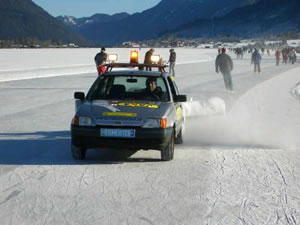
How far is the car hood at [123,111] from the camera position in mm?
7469

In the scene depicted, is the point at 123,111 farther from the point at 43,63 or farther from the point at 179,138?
the point at 43,63

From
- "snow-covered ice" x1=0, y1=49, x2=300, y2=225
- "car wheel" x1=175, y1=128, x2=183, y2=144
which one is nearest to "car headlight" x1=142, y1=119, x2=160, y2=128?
"snow-covered ice" x1=0, y1=49, x2=300, y2=225

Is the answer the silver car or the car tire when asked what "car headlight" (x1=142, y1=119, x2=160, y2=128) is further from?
the car tire

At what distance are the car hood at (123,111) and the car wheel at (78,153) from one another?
0.47m

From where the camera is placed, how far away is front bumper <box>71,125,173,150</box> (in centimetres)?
745

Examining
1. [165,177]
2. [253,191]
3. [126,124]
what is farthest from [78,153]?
[253,191]

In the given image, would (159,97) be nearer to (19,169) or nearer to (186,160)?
(186,160)

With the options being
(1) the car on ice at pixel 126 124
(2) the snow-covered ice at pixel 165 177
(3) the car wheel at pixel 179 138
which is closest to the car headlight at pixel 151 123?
(1) the car on ice at pixel 126 124

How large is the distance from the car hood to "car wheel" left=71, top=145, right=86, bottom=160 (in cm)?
47

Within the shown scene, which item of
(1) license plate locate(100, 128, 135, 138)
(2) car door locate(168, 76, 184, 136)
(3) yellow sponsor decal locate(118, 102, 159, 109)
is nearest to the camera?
(1) license plate locate(100, 128, 135, 138)

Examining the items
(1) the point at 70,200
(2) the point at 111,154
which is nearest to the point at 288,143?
(2) the point at 111,154

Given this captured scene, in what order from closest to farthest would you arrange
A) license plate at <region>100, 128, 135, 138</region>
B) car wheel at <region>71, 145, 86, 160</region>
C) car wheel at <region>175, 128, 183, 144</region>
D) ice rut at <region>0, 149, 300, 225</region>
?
ice rut at <region>0, 149, 300, 225</region>
license plate at <region>100, 128, 135, 138</region>
car wheel at <region>71, 145, 86, 160</region>
car wheel at <region>175, 128, 183, 144</region>

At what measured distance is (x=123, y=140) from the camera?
7.44 metres

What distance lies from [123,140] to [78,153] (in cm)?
72
